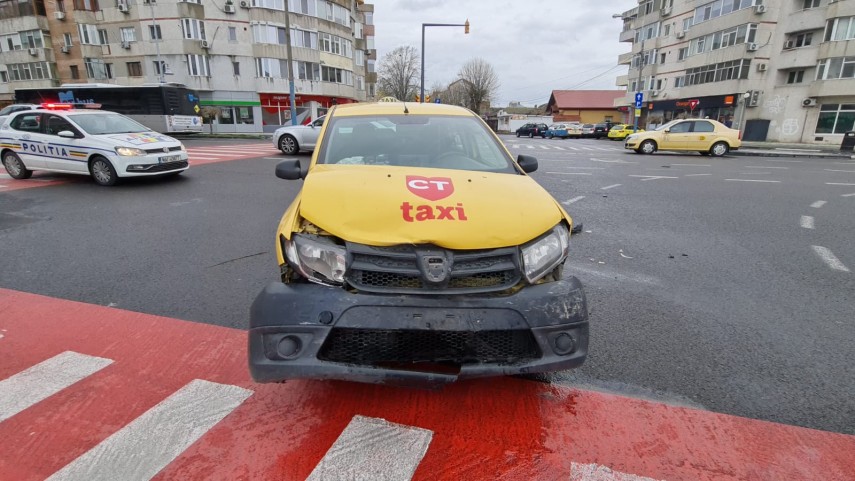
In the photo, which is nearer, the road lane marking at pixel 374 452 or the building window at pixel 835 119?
the road lane marking at pixel 374 452

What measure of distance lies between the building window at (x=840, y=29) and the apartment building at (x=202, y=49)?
135 feet

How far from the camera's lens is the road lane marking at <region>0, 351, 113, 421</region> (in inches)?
106

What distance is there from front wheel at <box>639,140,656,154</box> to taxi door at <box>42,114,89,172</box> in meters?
20.5

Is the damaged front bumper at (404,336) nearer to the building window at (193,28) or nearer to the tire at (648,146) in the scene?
the tire at (648,146)

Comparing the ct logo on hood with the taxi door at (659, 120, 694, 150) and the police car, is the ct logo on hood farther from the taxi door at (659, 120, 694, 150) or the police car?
the taxi door at (659, 120, 694, 150)

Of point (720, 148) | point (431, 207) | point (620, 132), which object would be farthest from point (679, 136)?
point (620, 132)

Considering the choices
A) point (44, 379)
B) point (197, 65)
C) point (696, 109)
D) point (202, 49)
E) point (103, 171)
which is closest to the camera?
point (44, 379)

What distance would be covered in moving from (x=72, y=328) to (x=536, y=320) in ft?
12.3

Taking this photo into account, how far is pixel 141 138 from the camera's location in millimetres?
9945

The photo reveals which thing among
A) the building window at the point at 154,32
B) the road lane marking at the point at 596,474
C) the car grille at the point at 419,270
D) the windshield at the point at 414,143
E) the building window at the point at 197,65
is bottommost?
the road lane marking at the point at 596,474

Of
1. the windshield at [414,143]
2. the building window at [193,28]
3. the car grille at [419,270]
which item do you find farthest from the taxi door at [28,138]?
the building window at [193,28]

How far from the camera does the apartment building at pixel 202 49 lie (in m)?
40.3

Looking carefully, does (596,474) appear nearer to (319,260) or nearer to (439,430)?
(439,430)

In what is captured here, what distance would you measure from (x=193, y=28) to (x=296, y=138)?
107 ft
